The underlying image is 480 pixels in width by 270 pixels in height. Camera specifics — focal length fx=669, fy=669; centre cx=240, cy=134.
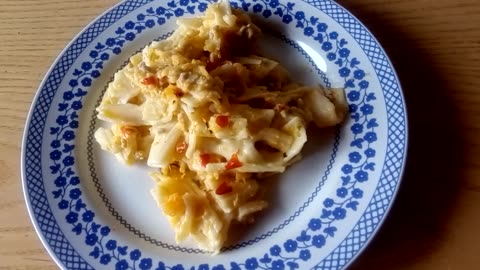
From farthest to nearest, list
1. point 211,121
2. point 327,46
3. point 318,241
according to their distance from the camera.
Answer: point 327,46, point 211,121, point 318,241

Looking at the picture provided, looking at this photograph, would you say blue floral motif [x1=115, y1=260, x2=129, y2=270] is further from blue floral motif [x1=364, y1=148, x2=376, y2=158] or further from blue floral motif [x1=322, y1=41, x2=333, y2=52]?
blue floral motif [x1=322, y1=41, x2=333, y2=52]

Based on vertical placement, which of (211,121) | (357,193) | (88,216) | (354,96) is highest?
(354,96)

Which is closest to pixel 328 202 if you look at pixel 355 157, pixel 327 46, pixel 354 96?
pixel 355 157

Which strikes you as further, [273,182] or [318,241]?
[273,182]

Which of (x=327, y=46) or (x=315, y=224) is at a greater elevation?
(x=327, y=46)

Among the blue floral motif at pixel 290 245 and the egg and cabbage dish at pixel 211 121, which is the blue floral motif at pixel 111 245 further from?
the blue floral motif at pixel 290 245

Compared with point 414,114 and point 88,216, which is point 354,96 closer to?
point 414,114

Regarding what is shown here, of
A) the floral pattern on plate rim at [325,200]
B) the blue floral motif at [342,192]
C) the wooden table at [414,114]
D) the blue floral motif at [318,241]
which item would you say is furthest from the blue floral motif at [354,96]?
the blue floral motif at [318,241]

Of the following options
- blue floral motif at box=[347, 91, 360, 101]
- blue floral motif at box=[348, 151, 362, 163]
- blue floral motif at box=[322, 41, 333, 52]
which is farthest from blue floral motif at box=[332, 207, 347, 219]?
blue floral motif at box=[322, 41, 333, 52]
